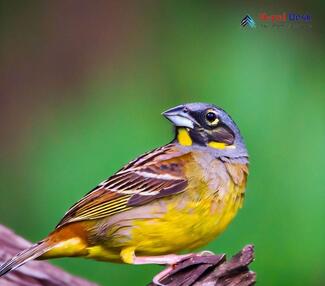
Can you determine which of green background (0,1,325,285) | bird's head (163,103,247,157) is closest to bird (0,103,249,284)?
bird's head (163,103,247,157)

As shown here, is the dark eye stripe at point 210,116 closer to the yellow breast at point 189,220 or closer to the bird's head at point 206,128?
the bird's head at point 206,128

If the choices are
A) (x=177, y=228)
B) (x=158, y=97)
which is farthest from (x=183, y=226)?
(x=158, y=97)

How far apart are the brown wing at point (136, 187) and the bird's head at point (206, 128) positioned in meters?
0.04

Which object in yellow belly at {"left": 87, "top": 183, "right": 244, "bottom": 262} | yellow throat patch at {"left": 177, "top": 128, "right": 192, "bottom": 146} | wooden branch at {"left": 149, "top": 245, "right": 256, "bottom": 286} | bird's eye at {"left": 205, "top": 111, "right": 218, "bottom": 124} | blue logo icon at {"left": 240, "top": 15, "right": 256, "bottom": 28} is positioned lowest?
wooden branch at {"left": 149, "top": 245, "right": 256, "bottom": 286}

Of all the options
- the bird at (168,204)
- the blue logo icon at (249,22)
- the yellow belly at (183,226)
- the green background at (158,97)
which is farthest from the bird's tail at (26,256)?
the blue logo icon at (249,22)

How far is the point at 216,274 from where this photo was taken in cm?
153

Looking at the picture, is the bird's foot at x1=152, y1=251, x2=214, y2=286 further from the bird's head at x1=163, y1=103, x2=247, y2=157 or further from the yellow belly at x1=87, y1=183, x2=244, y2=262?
the bird's head at x1=163, y1=103, x2=247, y2=157

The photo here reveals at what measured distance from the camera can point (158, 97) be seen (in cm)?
199

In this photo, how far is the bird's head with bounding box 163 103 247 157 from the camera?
1.65 metres

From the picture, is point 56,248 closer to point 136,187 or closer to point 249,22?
point 136,187

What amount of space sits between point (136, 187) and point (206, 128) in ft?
0.62

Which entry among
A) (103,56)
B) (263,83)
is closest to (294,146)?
(263,83)

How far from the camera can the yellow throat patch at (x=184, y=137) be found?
1.68 m

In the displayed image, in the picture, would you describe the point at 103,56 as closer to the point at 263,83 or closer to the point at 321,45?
the point at 263,83
